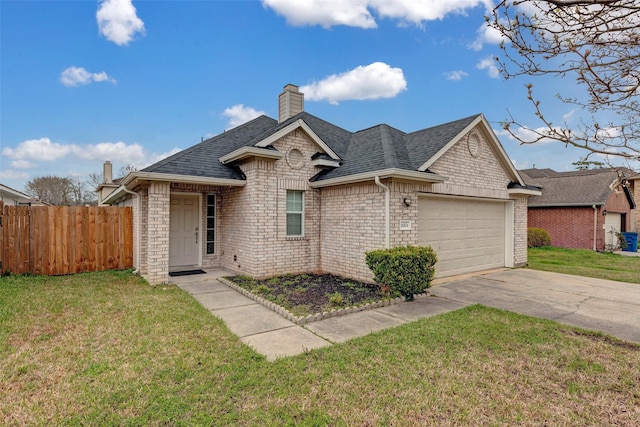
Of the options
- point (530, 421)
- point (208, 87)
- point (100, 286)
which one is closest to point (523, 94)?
point (530, 421)

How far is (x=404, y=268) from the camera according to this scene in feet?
21.8

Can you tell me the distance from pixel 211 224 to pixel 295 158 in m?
3.52

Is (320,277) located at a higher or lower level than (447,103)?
lower

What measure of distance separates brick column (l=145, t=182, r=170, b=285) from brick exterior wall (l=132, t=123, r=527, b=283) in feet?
0.07

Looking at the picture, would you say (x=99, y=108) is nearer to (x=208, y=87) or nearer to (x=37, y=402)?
(x=208, y=87)

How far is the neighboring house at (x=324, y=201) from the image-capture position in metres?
7.95

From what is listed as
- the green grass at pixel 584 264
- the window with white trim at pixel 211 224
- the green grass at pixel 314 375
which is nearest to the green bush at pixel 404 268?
the green grass at pixel 314 375

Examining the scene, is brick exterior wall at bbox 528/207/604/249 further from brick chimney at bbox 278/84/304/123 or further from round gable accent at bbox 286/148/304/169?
round gable accent at bbox 286/148/304/169

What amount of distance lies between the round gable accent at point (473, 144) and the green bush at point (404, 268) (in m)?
4.38

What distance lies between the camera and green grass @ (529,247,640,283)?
9974 millimetres

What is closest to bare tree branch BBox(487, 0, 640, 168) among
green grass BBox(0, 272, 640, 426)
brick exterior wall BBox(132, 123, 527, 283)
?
green grass BBox(0, 272, 640, 426)

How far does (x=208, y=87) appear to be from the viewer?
14742mm

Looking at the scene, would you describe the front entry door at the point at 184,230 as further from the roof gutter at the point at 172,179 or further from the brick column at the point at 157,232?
the brick column at the point at 157,232

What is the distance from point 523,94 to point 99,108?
20259 millimetres
